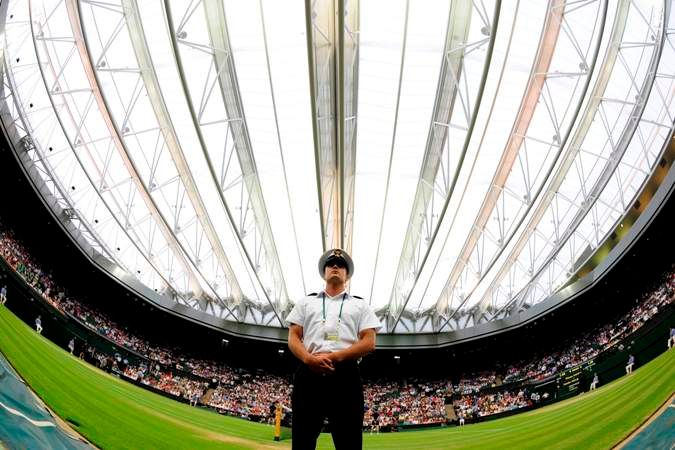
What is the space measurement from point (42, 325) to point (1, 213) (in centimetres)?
781

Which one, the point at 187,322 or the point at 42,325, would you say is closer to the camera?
the point at 42,325

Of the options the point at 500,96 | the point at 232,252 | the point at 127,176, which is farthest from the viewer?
the point at 232,252

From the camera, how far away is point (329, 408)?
3596 mm

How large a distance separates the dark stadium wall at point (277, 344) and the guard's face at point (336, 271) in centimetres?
2369

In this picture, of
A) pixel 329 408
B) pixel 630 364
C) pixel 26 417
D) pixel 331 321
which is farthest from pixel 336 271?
pixel 630 364

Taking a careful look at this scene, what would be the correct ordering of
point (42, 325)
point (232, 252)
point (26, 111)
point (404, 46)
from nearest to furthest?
point (404, 46) → point (26, 111) → point (42, 325) → point (232, 252)

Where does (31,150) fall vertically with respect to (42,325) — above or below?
above

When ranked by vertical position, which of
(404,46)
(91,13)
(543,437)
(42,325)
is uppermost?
(91,13)

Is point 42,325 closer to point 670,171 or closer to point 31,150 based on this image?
point 31,150

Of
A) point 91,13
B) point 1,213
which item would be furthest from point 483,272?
point 1,213

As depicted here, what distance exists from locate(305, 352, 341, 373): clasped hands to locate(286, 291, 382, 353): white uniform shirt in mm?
178

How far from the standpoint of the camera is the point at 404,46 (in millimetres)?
16219

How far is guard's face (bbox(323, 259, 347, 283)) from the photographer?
4070 mm

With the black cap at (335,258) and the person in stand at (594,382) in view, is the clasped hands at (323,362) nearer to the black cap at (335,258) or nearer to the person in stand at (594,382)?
the black cap at (335,258)
